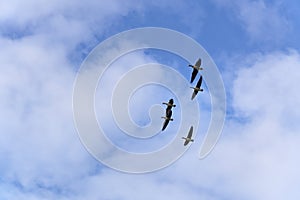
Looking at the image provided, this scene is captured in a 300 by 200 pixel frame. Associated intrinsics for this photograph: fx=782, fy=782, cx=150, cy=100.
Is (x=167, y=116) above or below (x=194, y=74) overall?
below

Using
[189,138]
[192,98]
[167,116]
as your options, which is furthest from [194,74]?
[189,138]

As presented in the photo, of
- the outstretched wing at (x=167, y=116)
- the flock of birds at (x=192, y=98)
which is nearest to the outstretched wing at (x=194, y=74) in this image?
the flock of birds at (x=192, y=98)

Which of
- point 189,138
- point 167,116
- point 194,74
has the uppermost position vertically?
point 194,74

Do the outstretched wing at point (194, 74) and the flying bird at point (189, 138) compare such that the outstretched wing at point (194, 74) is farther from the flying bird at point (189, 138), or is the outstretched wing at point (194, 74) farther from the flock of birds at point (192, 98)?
the flying bird at point (189, 138)

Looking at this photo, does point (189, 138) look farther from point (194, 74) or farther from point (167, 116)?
point (194, 74)

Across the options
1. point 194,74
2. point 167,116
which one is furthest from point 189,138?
point 194,74

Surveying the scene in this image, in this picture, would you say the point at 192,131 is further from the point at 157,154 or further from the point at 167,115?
the point at 157,154

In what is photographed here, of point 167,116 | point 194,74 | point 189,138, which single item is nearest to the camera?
point 194,74

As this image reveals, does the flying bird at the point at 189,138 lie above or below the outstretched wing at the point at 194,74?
below

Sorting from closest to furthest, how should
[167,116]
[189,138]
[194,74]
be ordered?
1. [194,74]
2. [167,116]
3. [189,138]

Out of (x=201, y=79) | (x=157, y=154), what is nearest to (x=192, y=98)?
(x=201, y=79)

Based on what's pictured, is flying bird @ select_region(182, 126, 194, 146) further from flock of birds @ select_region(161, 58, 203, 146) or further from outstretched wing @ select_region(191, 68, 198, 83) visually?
outstretched wing @ select_region(191, 68, 198, 83)

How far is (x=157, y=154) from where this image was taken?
17050cm

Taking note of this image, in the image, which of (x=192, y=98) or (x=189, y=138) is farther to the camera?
(x=189, y=138)
